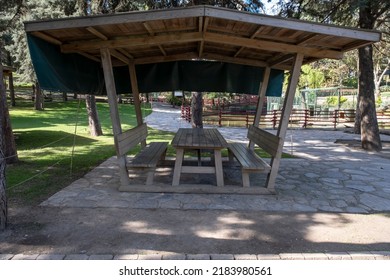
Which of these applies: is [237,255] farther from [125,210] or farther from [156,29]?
[156,29]

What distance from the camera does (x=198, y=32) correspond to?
195 inches

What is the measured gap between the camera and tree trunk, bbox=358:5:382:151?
9.72 metres

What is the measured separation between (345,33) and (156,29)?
2.74m

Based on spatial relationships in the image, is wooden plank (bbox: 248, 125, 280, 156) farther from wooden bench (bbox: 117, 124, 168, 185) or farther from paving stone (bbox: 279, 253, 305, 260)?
paving stone (bbox: 279, 253, 305, 260)

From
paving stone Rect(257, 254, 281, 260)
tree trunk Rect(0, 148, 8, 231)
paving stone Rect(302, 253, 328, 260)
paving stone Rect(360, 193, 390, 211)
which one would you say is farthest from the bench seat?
paving stone Rect(360, 193, 390, 211)

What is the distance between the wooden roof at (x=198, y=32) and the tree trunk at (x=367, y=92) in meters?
5.16

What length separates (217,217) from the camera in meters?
4.21

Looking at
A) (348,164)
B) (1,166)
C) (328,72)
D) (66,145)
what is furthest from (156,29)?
(328,72)

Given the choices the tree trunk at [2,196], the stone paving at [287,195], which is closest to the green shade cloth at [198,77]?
the stone paving at [287,195]

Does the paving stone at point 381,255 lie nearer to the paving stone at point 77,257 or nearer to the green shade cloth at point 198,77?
the paving stone at point 77,257

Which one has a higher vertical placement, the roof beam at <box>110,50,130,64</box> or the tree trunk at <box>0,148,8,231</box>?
the roof beam at <box>110,50,130,64</box>

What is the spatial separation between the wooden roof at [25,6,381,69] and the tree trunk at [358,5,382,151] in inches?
203

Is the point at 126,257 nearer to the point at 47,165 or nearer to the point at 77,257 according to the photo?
the point at 77,257

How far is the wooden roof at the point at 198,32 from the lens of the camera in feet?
Result: 13.7
